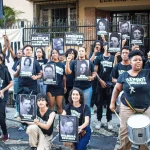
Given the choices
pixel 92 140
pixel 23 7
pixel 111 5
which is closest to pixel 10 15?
pixel 23 7

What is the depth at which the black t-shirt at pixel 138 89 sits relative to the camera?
194 inches

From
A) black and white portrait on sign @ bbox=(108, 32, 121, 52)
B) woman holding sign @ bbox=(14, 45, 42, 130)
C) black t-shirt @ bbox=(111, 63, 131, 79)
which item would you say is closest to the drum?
black t-shirt @ bbox=(111, 63, 131, 79)

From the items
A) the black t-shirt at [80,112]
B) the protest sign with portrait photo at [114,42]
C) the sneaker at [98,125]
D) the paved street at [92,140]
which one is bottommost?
the paved street at [92,140]

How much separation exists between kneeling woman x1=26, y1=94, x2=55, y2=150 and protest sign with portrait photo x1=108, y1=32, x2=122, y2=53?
7.65ft

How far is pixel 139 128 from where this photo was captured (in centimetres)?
471

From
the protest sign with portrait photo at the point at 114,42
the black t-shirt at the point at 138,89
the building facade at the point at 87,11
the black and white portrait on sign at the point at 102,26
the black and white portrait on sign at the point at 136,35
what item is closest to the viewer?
the black t-shirt at the point at 138,89

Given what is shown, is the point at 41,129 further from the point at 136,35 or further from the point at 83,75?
the point at 136,35

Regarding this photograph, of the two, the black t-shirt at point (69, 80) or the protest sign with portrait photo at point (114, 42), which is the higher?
the protest sign with portrait photo at point (114, 42)

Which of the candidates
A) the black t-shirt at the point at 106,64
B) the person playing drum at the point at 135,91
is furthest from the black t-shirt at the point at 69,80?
the person playing drum at the point at 135,91

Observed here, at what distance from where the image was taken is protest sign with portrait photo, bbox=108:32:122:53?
7.58 meters

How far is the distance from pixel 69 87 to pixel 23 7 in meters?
9.60

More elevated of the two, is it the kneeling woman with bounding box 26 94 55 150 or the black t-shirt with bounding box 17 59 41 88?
the black t-shirt with bounding box 17 59 41 88

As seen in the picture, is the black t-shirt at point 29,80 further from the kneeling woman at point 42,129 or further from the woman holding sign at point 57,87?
the kneeling woman at point 42,129

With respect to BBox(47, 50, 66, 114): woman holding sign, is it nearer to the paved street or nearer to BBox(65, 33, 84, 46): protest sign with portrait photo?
the paved street
